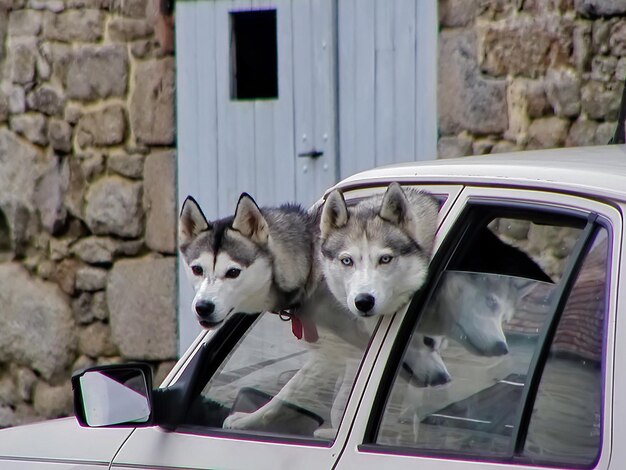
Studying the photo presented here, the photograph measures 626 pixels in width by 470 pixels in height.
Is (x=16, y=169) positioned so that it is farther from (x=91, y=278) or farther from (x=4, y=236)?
(x=91, y=278)

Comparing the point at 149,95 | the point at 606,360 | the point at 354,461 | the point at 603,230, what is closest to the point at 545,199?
the point at 603,230

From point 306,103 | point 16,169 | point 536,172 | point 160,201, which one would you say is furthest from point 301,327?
point 16,169

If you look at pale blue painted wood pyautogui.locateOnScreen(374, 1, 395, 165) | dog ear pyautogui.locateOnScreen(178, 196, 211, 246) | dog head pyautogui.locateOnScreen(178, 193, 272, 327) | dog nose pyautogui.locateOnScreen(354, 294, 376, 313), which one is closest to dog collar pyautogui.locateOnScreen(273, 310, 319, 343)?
dog head pyautogui.locateOnScreen(178, 193, 272, 327)

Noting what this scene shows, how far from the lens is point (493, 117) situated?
21.7 feet

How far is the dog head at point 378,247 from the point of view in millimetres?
3043

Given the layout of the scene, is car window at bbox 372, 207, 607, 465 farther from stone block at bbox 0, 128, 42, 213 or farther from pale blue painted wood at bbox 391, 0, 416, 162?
stone block at bbox 0, 128, 42, 213

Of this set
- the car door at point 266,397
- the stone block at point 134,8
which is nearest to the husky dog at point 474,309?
the car door at point 266,397

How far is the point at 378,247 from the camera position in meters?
3.33

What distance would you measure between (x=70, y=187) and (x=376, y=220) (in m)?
5.11

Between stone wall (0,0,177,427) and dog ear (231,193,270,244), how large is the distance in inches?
156

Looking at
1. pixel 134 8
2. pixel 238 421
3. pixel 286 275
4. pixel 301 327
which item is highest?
pixel 134 8

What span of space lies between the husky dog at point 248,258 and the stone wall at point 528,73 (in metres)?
2.93

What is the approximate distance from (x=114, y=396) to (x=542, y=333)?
4.44ft

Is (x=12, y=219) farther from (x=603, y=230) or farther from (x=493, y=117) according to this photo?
(x=603, y=230)
